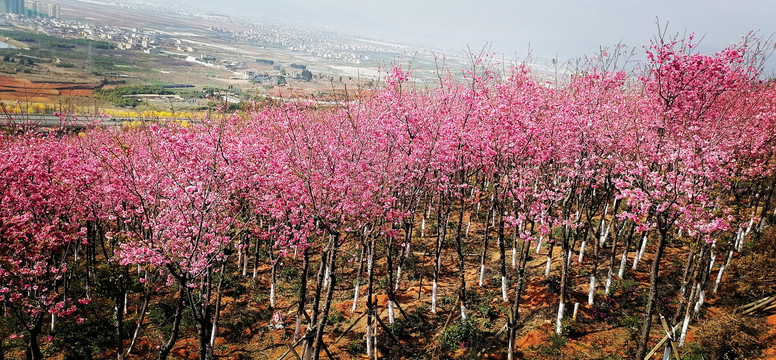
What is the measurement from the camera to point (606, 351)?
15359mm

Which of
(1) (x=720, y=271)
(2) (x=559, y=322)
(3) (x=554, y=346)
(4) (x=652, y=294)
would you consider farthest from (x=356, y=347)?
(1) (x=720, y=271)

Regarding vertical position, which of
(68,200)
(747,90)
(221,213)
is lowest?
(68,200)

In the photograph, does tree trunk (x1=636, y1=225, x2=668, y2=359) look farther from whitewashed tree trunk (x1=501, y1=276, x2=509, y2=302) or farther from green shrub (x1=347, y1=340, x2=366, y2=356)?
green shrub (x1=347, y1=340, x2=366, y2=356)

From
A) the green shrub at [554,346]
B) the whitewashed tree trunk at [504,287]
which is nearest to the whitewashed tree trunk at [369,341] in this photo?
the green shrub at [554,346]

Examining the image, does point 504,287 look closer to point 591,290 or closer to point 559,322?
point 559,322

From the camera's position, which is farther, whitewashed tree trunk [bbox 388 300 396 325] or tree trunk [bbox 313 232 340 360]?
whitewashed tree trunk [bbox 388 300 396 325]

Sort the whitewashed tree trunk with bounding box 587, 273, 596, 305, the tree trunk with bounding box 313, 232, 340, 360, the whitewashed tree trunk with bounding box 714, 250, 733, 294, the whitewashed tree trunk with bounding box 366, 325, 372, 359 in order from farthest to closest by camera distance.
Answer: the whitewashed tree trunk with bounding box 714, 250, 733, 294
the whitewashed tree trunk with bounding box 587, 273, 596, 305
the whitewashed tree trunk with bounding box 366, 325, 372, 359
the tree trunk with bounding box 313, 232, 340, 360

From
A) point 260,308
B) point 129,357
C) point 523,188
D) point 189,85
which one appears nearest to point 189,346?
point 129,357

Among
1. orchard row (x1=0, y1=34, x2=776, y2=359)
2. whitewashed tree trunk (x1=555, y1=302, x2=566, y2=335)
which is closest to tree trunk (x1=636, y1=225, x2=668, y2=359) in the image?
orchard row (x1=0, y1=34, x2=776, y2=359)

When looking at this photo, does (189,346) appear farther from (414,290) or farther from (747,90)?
(747,90)

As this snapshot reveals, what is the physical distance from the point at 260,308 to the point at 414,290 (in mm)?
8363

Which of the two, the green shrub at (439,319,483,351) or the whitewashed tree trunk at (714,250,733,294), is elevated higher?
the whitewashed tree trunk at (714,250,733,294)

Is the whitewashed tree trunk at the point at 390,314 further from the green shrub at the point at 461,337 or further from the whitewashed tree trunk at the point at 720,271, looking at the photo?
the whitewashed tree trunk at the point at 720,271

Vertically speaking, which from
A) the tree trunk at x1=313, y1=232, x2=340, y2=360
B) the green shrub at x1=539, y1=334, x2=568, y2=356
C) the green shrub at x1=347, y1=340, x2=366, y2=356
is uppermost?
the tree trunk at x1=313, y1=232, x2=340, y2=360
